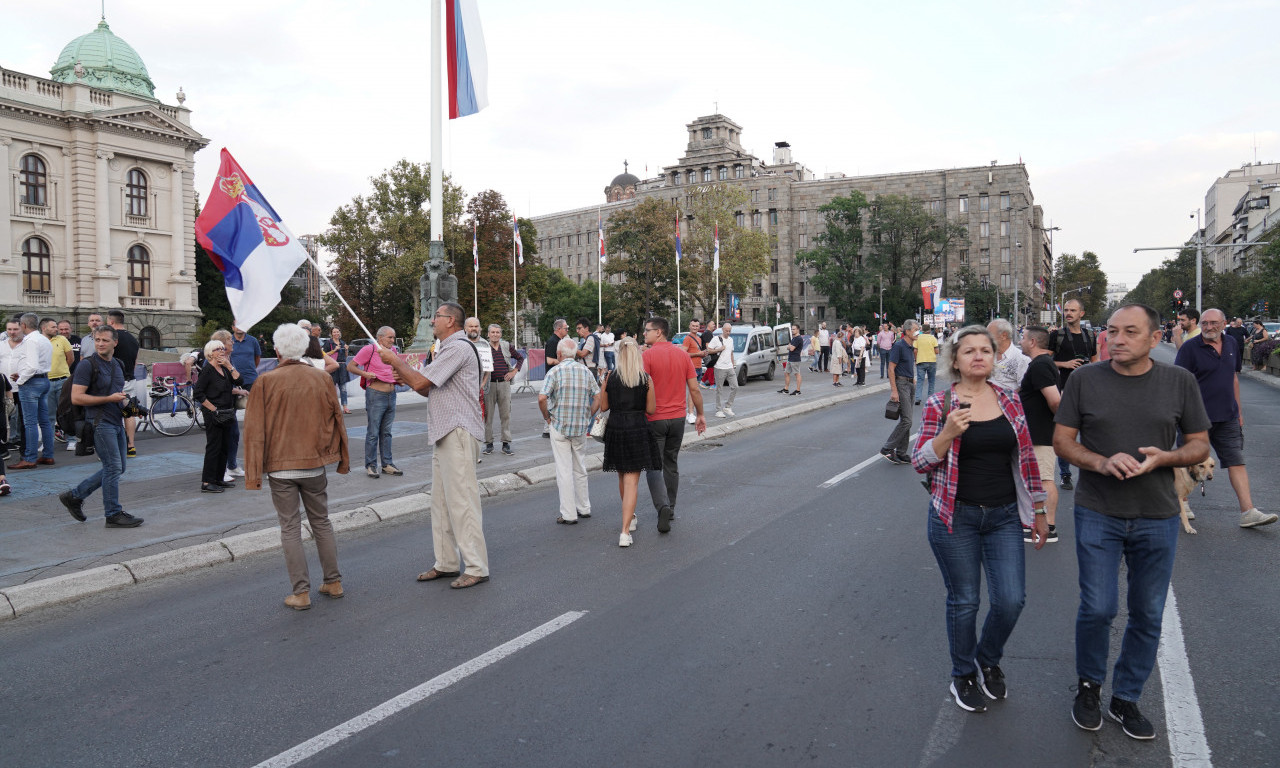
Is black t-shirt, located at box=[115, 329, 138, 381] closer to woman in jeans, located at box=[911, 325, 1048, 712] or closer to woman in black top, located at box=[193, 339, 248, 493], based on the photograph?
woman in black top, located at box=[193, 339, 248, 493]

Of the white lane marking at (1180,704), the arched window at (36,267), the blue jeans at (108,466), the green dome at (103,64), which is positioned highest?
the green dome at (103,64)

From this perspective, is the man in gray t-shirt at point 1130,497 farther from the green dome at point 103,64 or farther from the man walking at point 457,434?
the green dome at point 103,64

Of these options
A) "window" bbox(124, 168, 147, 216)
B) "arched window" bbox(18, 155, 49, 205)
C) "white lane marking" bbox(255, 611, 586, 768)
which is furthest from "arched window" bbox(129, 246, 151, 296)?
"white lane marking" bbox(255, 611, 586, 768)

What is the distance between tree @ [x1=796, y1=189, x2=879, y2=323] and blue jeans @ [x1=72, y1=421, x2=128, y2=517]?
A: 96553 mm

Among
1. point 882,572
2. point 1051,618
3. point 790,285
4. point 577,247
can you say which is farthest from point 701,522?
point 577,247

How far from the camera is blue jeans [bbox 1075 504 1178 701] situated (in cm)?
374

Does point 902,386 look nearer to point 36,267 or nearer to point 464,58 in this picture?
point 464,58

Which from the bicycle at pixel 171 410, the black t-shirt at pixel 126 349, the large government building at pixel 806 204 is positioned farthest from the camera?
the large government building at pixel 806 204

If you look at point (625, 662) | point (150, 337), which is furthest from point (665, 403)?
point (150, 337)

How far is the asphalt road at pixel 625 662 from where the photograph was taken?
148 inches

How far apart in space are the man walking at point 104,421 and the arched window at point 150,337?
48305mm

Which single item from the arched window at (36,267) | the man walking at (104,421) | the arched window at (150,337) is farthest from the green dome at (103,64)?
the man walking at (104,421)

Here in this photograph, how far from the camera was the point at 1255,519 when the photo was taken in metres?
7.56

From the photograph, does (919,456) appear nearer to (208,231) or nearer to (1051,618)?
(1051,618)
